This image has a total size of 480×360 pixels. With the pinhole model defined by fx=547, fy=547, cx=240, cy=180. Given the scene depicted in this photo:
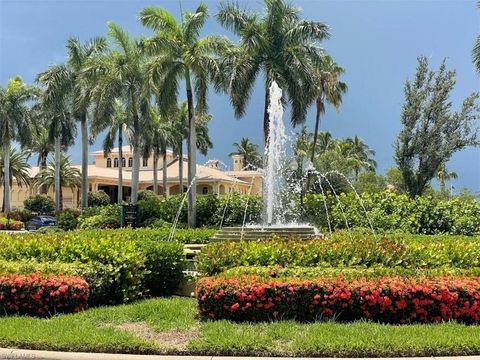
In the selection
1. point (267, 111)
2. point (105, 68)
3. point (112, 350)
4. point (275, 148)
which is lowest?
point (112, 350)

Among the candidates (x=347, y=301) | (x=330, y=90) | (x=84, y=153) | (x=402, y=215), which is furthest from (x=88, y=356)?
(x=330, y=90)

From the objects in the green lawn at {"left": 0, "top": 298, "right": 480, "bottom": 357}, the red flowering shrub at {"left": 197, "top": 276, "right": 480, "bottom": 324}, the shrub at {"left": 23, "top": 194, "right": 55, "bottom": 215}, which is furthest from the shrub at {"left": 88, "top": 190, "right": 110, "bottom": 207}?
the red flowering shrub at {"left": 197, "top": 276, "right": 480, "bottom": 324}

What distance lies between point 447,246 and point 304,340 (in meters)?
5.09

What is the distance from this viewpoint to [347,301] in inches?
287

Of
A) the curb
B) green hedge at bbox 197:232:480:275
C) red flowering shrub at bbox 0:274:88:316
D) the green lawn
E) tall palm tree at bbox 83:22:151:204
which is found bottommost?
the curb

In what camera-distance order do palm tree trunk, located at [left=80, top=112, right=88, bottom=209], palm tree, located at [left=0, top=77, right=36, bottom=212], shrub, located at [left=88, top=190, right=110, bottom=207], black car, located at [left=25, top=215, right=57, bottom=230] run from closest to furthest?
1. palm tree trunk, located at [left=80, top=112, right=88, bottom=209]
2. black car, located at [left=25, top=215, right=57, bottom=230]
3. palm tree, located at [left=0, top=77, right=36, bottom=212]
4. shrub, located at [left=88, top=190, right=110, bottom=207]

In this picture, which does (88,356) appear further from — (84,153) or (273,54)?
(84,153)

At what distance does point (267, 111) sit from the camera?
2583 cm

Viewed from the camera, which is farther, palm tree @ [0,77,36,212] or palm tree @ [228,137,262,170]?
palm tree @ [228,137,262,170]

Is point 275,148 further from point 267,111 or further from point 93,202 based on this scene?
point 93,202

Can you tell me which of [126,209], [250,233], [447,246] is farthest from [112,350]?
[126,209]

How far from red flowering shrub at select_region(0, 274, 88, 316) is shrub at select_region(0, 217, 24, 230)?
3562 cm

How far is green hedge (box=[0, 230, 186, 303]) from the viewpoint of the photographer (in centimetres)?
898

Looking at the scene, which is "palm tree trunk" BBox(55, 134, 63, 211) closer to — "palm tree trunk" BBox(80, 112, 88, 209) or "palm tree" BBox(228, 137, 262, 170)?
"palm tree trunk" BBox(80, 112, 88, 209)
